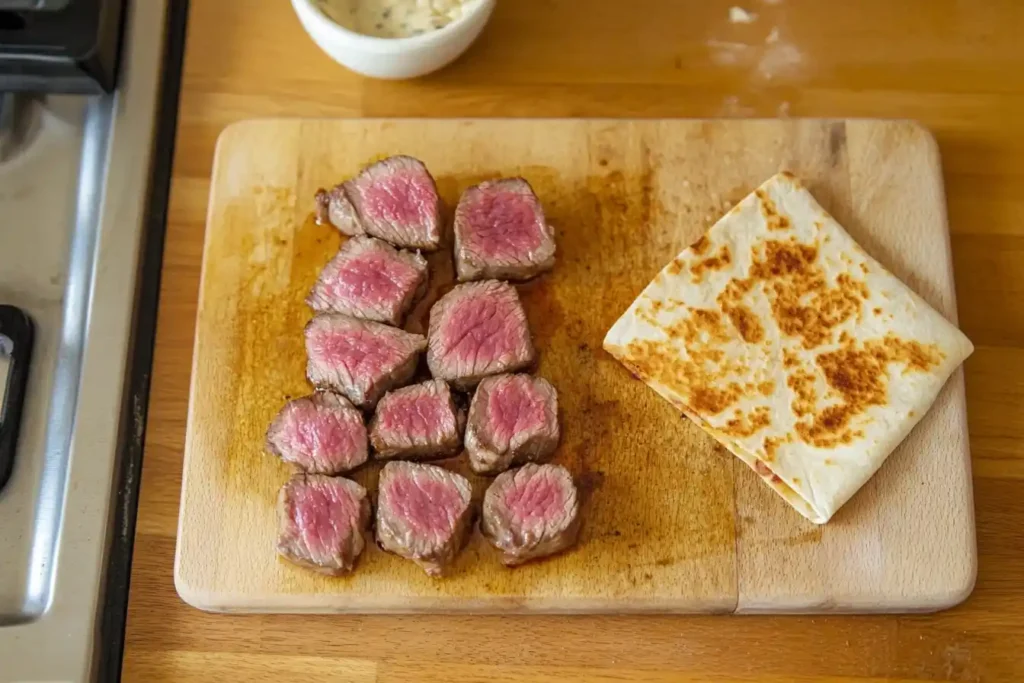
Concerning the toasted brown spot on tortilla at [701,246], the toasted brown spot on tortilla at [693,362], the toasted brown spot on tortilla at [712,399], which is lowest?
the toasted brown spot on tortilla at [712,399]

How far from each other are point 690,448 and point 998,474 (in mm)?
681

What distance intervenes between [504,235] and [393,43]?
0.49 metres

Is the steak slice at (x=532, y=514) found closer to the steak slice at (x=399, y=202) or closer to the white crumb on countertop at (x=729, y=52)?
the steak slice at (x=399, y=202)

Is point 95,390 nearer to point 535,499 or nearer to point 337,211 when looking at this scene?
point 337,211

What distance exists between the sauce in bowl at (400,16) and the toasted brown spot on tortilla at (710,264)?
80 centimetres

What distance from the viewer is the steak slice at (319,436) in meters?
1.98

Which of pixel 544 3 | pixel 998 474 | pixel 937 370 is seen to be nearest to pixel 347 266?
pixel 544 3

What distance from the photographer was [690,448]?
2.03m

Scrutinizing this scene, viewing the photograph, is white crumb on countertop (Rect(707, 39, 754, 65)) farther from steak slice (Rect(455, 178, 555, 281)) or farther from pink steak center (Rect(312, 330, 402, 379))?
pink steak center (Rect(312, 330, 402, 379))

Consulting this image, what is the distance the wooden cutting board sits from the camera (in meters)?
1.93

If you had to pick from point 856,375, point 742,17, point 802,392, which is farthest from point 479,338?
point 742,17

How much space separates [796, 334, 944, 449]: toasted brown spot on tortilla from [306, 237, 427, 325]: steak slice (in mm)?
877

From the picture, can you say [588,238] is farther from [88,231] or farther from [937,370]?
[88,231]

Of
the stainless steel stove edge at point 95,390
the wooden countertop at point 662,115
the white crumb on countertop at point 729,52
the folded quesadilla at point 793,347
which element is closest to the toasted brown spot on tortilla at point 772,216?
the folded quesadilla at point 793,347
